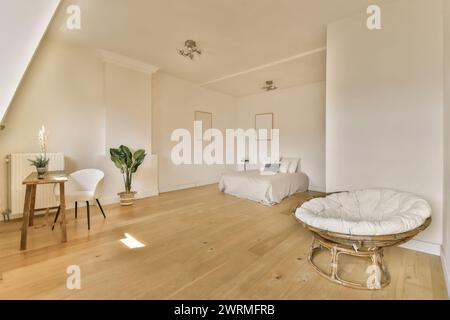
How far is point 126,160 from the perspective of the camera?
3.73 metres

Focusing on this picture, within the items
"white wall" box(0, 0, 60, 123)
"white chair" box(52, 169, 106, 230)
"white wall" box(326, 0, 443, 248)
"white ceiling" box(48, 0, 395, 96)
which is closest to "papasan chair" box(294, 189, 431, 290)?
"white wall" box(326, 0, 443, 248)

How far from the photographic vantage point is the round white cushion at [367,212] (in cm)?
152

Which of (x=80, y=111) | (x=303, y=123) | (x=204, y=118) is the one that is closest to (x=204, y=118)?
(x=204, y=118)

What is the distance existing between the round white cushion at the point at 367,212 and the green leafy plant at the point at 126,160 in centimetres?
307

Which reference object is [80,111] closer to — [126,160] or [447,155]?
[126,160]

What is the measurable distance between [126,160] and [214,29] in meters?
2.61

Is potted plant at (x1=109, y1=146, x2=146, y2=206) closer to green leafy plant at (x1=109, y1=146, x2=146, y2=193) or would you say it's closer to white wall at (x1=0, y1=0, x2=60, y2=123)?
green leafy plant at (x1=109, y1=146, x2=146, y2=193)

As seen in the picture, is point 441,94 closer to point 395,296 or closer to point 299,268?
point 395,296

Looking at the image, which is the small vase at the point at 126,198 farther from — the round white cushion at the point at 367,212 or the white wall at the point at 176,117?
the round white cushion at the point at 367,212

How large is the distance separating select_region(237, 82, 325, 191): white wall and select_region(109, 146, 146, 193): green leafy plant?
3866 millimetres

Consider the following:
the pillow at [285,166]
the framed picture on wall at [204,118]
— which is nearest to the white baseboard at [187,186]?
the framed picture on wall at [204,118]

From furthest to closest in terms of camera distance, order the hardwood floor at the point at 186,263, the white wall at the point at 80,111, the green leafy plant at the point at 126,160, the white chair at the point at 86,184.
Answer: the green leafy plant at the point at 126,160, the white wall at the point at 80,111, the white chair at the point at 86,184, the hardwood floor at the point at 186,263

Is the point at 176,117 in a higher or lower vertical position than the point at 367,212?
higher

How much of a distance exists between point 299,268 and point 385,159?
5.35 ft
